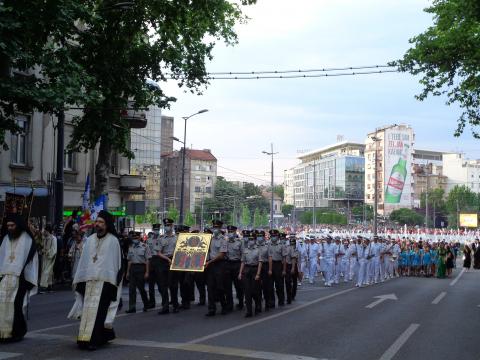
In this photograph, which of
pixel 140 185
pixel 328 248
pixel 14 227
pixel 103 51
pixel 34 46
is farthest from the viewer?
pixel 140 185

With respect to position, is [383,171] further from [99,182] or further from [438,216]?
[99,182]

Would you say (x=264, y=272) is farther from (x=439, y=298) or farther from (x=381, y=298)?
(x=439, y=298)

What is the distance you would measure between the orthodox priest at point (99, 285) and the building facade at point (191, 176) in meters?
110

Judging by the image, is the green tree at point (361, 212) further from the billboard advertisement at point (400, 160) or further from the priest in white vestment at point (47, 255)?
the priest in white vestment at point (47, 255)

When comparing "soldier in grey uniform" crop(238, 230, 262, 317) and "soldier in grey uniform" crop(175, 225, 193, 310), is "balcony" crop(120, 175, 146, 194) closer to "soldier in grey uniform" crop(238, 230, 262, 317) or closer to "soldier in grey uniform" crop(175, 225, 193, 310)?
"soldier in grey uniform" crop(175, 225, 193, 310)

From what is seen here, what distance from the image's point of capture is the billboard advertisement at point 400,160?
142m

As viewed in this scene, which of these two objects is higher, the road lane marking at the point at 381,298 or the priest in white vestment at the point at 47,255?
the priest in white vestment at the point at 47,255

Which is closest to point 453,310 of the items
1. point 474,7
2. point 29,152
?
point 474,7

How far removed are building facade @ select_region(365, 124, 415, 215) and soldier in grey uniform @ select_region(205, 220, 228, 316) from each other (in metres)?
128

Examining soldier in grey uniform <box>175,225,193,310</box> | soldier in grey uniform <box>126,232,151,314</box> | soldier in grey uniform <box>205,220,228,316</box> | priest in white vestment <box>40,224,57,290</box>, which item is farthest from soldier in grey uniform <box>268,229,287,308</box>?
priest in white vestment <box>40,224,57,290</box>

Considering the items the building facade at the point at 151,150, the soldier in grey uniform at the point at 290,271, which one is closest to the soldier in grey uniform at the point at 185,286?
the soldier in grey uniform at the point at 290,271

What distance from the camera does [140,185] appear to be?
3756 cm

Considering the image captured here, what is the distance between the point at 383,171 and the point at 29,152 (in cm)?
12720

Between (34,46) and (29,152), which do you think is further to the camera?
(29,152)
